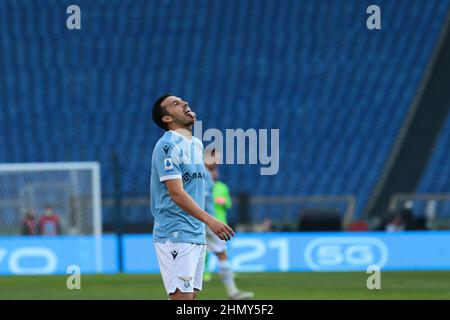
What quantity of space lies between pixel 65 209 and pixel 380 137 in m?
9.18

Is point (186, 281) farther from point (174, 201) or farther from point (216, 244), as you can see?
point (216, 244)

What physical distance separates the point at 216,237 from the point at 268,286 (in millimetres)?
1796

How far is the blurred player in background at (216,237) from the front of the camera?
13305 mm

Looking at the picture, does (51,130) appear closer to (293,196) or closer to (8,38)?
(8,38)

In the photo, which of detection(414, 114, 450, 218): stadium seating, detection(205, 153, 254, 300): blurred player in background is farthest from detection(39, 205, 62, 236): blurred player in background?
detection(414, 114, 450, 218): stadium seating

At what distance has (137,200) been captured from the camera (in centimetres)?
2353

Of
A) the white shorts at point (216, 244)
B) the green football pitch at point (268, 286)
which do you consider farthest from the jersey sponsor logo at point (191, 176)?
the white shorts at point (216, 244)

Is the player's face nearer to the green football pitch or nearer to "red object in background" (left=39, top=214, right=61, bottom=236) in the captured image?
the green football pitch

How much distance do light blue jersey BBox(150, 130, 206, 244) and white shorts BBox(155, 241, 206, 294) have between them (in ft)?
0.16

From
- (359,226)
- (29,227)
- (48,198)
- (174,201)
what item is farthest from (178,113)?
(48,198)

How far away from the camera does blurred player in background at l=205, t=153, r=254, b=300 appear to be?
43.7 feet

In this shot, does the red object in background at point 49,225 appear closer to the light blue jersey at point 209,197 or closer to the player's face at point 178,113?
the light blue jersey at point 209,197

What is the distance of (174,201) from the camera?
698 cm
